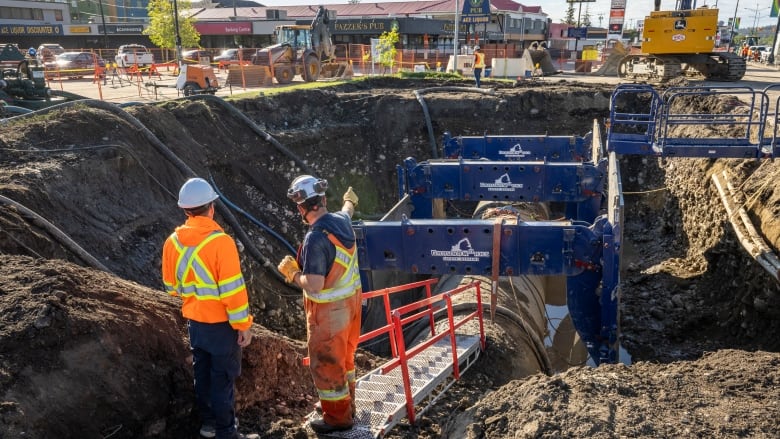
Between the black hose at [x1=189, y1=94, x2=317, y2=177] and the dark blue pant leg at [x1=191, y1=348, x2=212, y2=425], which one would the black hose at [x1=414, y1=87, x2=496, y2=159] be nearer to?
the black hose at [x1=189, y1=94, x2=317, y2=177]

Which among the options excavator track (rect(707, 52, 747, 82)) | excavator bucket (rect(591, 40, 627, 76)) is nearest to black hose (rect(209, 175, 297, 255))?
excavator track (rect(707, 52, 747, 82))

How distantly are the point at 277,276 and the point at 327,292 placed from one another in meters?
5.89

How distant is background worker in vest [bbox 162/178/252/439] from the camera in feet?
12.1

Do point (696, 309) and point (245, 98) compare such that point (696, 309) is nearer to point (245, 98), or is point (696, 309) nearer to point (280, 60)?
point (245, 98)

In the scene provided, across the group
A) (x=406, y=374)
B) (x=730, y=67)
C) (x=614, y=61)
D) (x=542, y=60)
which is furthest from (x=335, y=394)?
(x=542, y=60)

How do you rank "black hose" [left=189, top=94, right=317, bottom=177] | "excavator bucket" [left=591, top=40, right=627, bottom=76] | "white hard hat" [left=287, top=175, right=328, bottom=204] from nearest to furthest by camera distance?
"white hard hat" [left=287, top=175, right=328, bottom=204], "black hose" [left=189, top=94, right=317, bottom=177], "excavator bucket" [left=591, top=40, right=627, bottom=76]

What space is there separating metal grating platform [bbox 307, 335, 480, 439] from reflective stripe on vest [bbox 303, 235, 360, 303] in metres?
1.04

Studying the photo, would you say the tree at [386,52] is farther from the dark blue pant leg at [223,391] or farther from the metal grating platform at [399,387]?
the dark blue pant leg at [223,391]

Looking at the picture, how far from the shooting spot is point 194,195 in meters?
3.76

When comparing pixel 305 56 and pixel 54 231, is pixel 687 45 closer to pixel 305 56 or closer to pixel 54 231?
pixel 305 56

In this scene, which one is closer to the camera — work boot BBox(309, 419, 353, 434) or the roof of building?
work boot BBox(309, 419, 353, 434)

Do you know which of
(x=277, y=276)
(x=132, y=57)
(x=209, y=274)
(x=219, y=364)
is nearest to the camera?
(x=209, y=274)

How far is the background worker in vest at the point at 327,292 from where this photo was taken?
3871 millimetres

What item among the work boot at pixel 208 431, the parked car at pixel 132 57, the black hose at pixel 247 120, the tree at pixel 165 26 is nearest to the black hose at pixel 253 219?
the black hose at pixel 247 120
